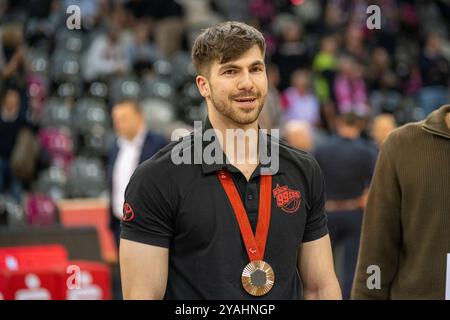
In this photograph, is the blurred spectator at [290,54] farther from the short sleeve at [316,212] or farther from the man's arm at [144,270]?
the man's arm at [144,270]

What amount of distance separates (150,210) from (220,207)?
22 centimetres

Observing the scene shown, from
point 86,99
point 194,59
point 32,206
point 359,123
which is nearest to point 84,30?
point 86,99

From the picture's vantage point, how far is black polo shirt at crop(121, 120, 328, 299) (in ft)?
9.98

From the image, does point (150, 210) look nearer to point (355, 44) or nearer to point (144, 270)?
point (144, 270)

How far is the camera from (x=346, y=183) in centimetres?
868

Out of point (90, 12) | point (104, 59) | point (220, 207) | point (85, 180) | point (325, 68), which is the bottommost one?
point (85, 180)

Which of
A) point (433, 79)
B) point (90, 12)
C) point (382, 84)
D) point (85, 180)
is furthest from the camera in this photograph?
point (382, 84)

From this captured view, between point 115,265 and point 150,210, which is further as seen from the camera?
point 115,265

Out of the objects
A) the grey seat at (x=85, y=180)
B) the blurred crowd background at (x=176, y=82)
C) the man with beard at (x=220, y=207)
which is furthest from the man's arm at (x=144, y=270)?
the grey seat at (x=85, y=180)

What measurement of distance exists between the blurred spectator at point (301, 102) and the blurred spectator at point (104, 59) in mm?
2283

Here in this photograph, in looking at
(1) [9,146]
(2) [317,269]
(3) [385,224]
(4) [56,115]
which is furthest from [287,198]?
(4) [56,115]

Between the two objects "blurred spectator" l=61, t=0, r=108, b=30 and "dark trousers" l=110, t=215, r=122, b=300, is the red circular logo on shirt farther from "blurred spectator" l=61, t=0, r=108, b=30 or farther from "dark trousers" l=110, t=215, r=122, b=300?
"blurred spectator" l=61, t=0, r=108, b=30

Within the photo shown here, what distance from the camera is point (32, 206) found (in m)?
9.66

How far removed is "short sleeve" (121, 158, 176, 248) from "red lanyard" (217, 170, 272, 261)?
0.19 m
